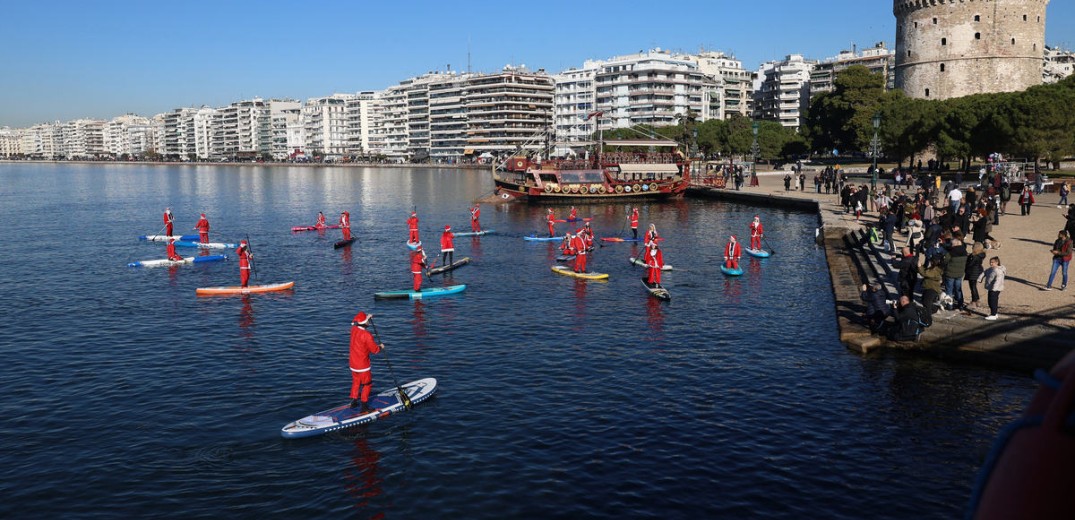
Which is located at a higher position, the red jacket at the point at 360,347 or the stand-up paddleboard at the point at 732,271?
the red jacket at the point at 360,347

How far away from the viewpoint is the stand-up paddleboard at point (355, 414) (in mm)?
16703

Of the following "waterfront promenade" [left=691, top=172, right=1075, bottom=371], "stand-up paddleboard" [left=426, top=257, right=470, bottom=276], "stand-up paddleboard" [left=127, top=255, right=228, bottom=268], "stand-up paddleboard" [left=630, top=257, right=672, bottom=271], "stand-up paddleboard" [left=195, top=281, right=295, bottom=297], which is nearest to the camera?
"waterfront promenade" [left=691, top=172, right=1075, bottom=371]

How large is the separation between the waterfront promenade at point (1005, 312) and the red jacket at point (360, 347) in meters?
13.9

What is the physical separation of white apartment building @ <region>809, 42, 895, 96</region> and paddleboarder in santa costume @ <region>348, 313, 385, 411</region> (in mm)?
186084

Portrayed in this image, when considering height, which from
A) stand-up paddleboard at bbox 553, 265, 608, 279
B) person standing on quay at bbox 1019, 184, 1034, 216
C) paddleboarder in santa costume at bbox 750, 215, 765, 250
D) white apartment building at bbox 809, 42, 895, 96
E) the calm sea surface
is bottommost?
the calm sea surface

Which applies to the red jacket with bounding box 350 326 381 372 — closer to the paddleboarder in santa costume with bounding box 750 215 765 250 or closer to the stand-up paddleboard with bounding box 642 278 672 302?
the stand-up paddleboard with bounding box 642 278 672 302

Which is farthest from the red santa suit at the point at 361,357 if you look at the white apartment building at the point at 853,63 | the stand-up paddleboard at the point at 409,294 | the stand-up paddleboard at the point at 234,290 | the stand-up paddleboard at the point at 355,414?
the white apartment building at the point at 853,63

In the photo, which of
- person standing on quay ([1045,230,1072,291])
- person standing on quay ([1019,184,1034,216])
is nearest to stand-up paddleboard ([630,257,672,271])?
person standing on quay ([1045,230,1072,291])

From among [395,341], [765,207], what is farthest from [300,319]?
[765,207]

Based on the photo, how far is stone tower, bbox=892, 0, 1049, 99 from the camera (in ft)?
315

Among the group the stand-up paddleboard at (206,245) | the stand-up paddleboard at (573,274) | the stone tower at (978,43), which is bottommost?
the stand-up paddleboard at (573,274)

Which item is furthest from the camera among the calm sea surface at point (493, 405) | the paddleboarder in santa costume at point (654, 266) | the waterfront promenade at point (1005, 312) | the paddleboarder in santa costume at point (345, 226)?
the paddleboarder in santa costume at point (345, 226)

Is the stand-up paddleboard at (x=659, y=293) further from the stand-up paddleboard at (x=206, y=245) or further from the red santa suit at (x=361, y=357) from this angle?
the stand-up paddleboard at (x=206, y=245)

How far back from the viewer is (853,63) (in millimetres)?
189250
